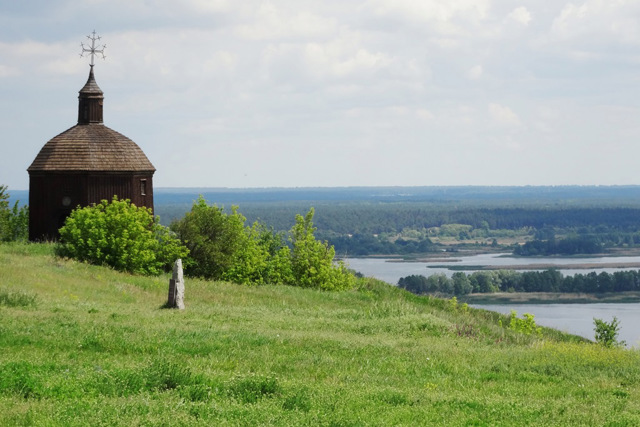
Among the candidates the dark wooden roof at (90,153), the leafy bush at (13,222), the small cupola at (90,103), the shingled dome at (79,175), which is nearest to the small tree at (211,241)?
the shingled dome at (79,175)

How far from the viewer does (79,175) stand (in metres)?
49.6

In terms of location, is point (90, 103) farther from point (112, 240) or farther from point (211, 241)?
point (112, 240)

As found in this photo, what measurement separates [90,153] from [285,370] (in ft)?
122

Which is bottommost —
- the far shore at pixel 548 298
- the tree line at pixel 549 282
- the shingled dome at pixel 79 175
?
the far shore at pixel 548 298

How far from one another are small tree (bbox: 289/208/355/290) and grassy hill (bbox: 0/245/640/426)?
25.0 metres

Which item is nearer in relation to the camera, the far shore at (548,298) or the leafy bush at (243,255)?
the leafy bush at (243,255)

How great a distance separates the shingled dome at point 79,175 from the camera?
163 ft

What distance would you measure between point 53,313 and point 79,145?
30096 millimetres

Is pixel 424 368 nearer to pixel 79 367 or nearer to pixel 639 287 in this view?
pixel 79 367

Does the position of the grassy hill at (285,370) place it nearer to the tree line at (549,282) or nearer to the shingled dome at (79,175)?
the shingled dome at (79,175)

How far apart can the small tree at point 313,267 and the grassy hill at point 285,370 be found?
82.0 feet

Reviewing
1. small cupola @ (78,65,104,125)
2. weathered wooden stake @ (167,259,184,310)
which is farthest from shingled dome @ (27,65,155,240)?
weathered wooden stake @ (167,259,184,310)

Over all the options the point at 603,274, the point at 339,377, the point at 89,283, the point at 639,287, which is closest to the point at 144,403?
the point at 339,377

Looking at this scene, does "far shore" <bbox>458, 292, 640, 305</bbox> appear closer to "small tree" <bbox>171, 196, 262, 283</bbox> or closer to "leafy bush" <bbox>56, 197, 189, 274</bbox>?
"small tree" <bbox>171, 196, 262, 283</bbox>
